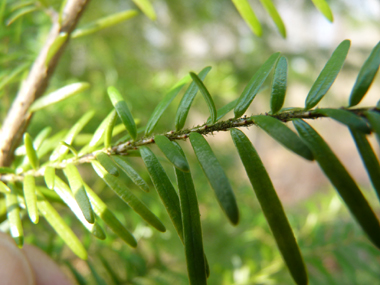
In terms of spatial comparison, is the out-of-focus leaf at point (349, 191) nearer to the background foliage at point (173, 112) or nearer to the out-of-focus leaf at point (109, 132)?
the out-of-focus leaf at point (109, 132)

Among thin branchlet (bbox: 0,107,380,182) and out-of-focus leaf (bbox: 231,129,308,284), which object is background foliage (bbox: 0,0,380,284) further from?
out-of-focus leaf (bbox: 231,129,308,284)

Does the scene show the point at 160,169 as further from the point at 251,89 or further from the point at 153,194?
the point at 153,194

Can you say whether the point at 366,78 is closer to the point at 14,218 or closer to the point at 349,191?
the point at 349,191

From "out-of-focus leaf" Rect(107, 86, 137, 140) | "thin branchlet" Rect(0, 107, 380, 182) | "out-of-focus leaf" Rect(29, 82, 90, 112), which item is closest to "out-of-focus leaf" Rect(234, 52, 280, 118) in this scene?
"thin branchlet" Rect(0, 107, 380, 182)

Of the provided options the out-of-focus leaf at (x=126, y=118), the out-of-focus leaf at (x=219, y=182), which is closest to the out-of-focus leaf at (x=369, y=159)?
the out-of-focus leaf at (x=219, y=182)

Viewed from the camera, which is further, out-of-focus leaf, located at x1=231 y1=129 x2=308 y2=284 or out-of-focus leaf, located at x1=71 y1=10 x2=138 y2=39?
out-of-focus leaf, located at x1=71 y1=10 x2=138 y2=39
